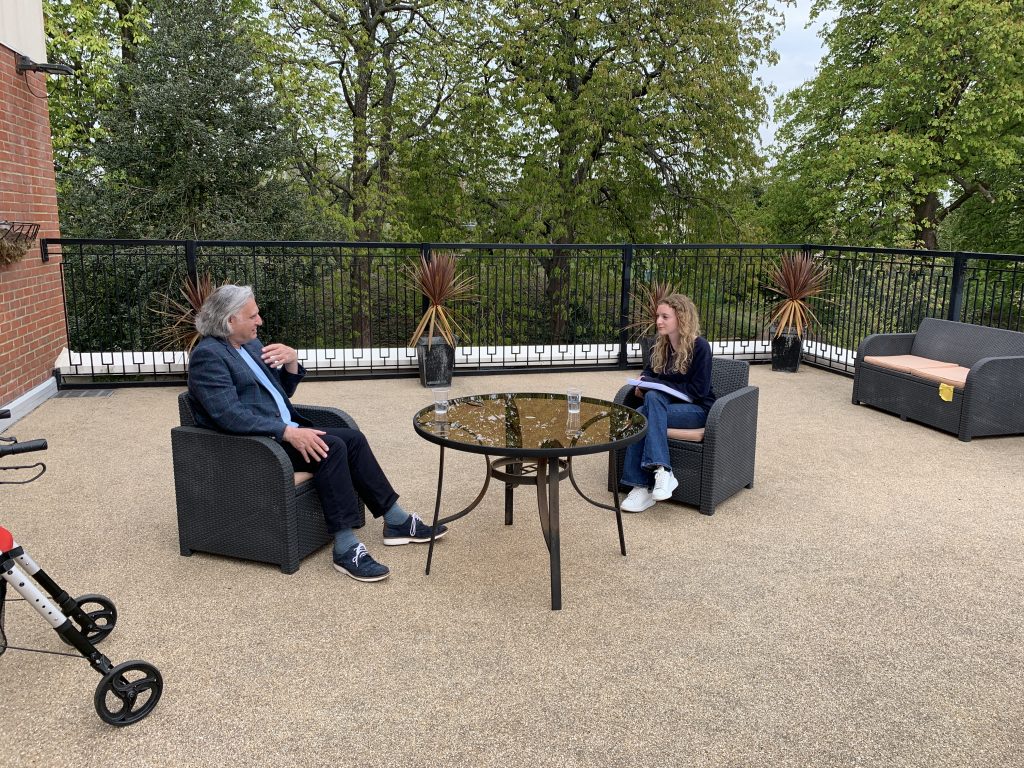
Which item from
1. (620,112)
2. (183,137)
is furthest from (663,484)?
(620,112)

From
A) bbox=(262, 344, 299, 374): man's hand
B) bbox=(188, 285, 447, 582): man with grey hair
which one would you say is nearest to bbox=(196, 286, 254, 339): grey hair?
bbox=(188, 285, 447, 582): man with grey hair

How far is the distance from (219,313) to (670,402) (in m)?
2.23

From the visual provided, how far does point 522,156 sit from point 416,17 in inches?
130

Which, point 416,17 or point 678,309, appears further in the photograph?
point 416,17

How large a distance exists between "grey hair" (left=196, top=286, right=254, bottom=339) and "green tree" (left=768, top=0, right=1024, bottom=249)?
53.7 feet

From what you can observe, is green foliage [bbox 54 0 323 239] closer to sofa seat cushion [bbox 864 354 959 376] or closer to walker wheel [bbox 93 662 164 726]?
sofa seat cushion [bbox 864 354 959 376]

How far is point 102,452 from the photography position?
4961 mm

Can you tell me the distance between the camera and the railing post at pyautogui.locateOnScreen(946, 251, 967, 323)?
6613mm

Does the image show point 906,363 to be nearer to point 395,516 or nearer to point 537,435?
point 537,435

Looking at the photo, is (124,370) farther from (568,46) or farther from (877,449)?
(568,46)

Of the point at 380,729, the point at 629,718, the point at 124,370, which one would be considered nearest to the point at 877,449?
the point at 629,718

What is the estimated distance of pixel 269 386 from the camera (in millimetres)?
3322

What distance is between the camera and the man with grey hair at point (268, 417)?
3.08 meters

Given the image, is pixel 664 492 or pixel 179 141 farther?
pixel 179 141
